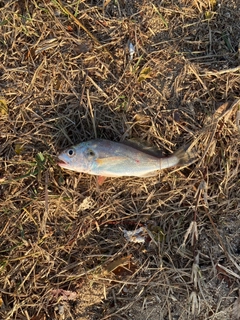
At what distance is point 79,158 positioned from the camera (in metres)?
3.52

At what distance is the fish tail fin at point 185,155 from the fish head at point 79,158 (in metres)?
0.85

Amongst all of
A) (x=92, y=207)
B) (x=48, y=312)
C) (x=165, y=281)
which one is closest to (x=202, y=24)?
(x=92, y=207)

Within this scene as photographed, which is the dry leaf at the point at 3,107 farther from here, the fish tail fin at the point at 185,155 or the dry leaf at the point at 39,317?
the dry leaf at the point at 39,317

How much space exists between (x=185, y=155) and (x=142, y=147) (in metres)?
0.45

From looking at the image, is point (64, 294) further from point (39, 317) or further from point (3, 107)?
point (3, 107)

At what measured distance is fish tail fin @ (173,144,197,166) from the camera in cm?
373

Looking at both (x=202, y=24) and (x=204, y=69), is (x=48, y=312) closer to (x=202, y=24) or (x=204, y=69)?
(x=204, y=69)

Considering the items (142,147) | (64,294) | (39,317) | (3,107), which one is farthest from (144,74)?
(39,317)

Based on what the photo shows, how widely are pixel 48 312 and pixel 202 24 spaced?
3.38m

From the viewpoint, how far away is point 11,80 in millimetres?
3818

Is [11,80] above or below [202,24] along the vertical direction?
below

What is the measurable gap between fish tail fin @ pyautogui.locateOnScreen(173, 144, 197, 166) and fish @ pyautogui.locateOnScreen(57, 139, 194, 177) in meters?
0.09

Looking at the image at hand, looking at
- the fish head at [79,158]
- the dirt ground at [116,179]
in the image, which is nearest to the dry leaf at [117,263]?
the dirt ground at [116,179]

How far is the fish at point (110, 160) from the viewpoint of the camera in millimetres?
3521
